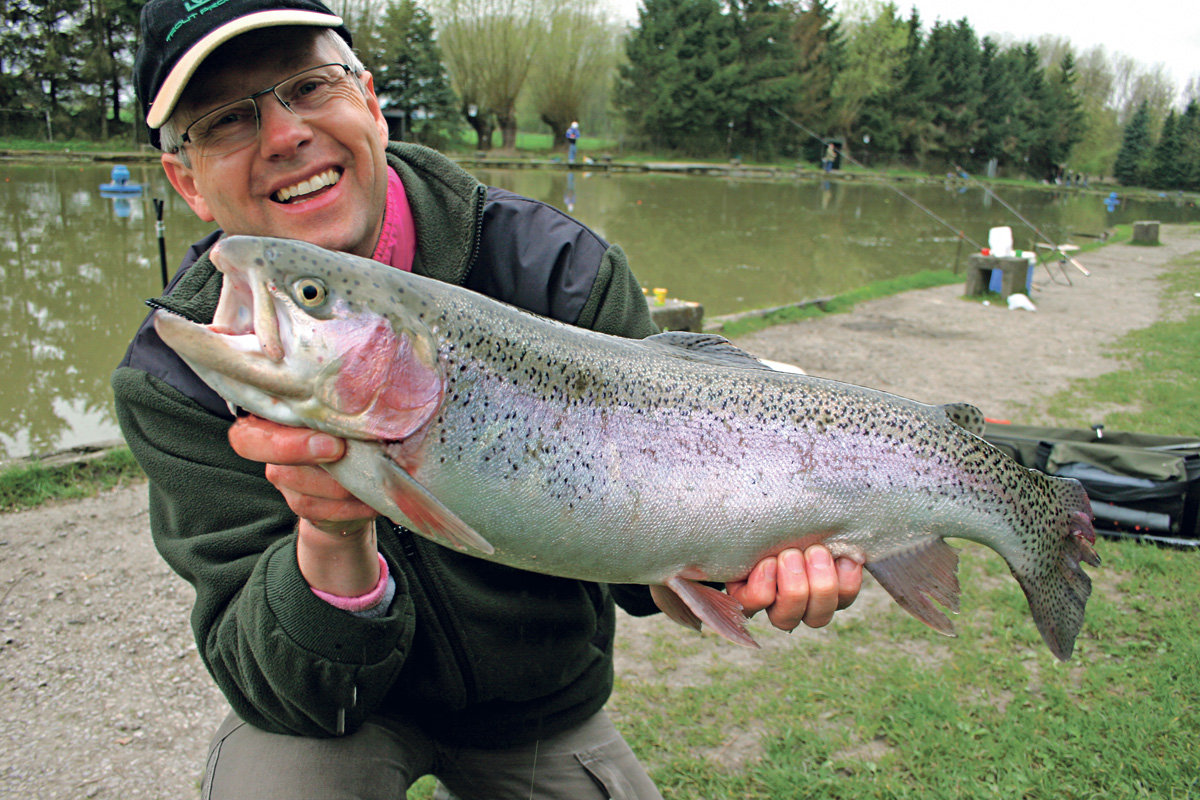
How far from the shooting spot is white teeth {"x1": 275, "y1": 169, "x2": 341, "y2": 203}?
201 cm

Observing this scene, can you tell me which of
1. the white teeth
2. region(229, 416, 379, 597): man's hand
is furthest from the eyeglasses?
region(229, 416, 379, 597): man's hand

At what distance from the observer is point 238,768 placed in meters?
1.99

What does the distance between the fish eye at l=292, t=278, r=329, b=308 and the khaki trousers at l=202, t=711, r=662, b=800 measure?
1163mm

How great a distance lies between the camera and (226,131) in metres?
1.98

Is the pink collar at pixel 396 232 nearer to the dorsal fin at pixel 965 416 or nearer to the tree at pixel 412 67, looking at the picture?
the dorsal fin at pixel 965 416

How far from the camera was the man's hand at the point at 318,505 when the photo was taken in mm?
1519

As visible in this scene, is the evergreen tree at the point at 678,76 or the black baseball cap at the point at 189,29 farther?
the evergreen tree at the point at 678,76

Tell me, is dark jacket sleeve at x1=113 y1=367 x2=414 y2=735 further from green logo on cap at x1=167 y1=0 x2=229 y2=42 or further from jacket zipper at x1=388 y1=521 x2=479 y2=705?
green logo on cap at x1=167 y1=0 x2=229 y2=42

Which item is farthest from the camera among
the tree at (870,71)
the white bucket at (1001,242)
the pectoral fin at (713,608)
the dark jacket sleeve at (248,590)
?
the tree at (870,71)

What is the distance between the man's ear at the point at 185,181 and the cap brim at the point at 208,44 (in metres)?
0.21

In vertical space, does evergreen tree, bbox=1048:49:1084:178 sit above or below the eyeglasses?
above

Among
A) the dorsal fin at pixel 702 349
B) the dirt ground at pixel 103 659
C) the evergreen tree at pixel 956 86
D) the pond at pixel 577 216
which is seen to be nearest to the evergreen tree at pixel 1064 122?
the evergreen tree at pixel 956 86

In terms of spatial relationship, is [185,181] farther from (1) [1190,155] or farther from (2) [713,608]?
(1) [1190,155]

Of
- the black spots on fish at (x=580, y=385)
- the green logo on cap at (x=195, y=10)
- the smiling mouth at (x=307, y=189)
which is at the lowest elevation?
the black spots on fish at (x=580, y=385)
